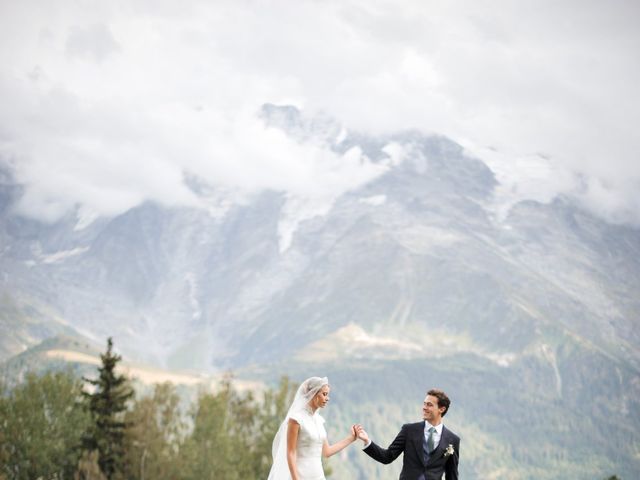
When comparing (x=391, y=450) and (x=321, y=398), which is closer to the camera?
(x=391, y=450)

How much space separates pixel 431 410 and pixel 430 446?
0.67m

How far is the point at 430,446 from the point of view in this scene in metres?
16.3

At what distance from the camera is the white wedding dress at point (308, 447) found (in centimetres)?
1733

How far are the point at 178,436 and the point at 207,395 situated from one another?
6.09 m

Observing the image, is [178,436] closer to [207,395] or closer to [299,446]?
[207,395]

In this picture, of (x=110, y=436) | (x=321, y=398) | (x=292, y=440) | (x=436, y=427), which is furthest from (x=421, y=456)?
(x=110, y=436)

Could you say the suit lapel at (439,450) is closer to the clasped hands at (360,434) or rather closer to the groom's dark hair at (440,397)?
the groom's dark hair at (440,397)

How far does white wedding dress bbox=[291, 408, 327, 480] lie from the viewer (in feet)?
56.9

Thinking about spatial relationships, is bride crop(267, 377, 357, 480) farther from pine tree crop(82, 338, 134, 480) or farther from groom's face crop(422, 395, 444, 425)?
pine tree crop(82, 338, 134, 480)

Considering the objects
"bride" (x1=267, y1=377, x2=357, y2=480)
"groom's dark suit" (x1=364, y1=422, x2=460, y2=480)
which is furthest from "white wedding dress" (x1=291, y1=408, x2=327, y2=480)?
"groom's dark suit" (x1=364, y1=422, x2=460, y2=480)

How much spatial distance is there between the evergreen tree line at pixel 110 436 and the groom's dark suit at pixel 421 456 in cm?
4665

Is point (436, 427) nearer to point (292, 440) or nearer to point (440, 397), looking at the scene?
point (440, 397)

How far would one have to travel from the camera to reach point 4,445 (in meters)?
64.0

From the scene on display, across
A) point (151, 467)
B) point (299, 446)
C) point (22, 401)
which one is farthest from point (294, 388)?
point (299, 446)
